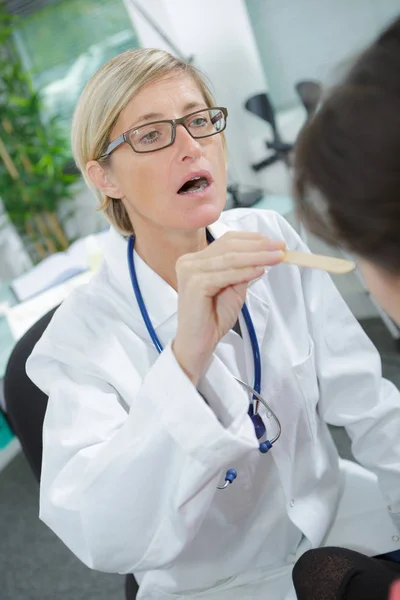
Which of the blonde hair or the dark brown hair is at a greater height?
the blonde hair

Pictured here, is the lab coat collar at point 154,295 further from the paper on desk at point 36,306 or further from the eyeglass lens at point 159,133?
the paper on desk at point 36,306

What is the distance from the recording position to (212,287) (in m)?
0.72

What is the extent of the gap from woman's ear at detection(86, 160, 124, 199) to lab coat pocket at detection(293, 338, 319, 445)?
1.59 feet

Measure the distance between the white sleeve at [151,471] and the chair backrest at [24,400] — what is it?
0.20m

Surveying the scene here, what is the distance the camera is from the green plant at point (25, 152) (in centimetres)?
368

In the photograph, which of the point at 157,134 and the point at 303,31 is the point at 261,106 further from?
the point at 157,134

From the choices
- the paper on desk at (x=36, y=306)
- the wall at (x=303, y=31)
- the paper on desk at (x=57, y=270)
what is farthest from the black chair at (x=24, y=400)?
the wall at (x=303, y=31)

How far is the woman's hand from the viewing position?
2.30 feet

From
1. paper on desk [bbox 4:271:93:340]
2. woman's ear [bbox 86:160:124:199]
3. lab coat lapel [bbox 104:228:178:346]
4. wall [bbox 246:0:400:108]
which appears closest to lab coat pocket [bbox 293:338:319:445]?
lab coat lapel [bbox 104:228:178:346]

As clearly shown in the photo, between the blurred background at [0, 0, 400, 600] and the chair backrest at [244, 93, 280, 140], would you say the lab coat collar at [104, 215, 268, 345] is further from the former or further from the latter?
the chair backrest at [244, 93, 280, 140]

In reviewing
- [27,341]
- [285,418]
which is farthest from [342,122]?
[27,341]

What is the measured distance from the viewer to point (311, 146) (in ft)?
1.81

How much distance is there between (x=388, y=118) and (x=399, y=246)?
13 centimetres

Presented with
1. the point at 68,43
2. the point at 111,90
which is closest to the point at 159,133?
the point at 111,90
